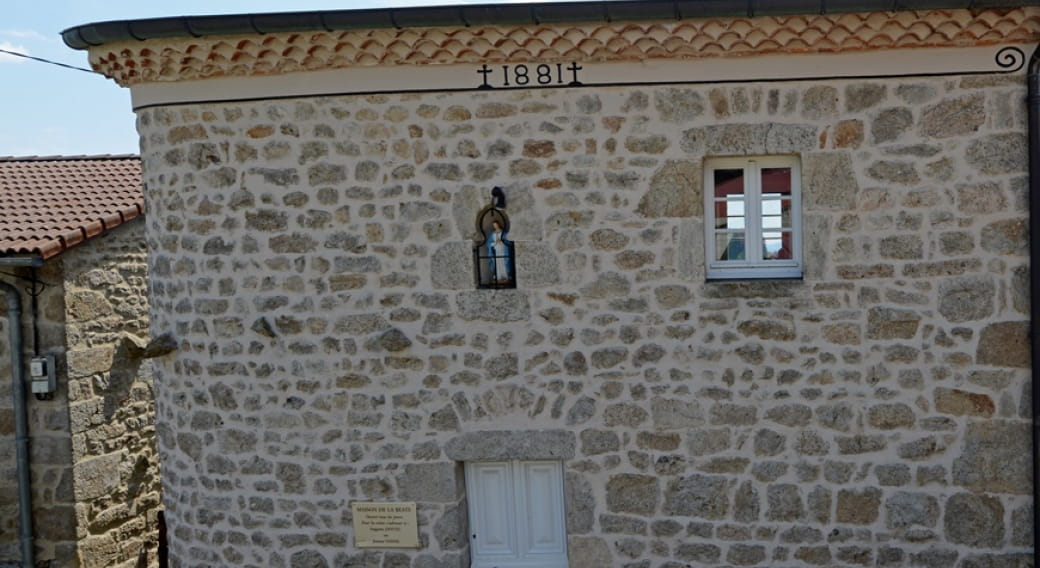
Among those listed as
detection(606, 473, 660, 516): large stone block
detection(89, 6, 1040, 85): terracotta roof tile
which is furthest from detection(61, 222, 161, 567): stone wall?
detection(606, 473, 660, 516): large stone block

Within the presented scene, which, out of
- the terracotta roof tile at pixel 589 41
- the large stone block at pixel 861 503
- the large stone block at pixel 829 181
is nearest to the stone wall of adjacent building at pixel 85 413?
the terracotta roof tile at pixel 589 41

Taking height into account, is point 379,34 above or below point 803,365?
above

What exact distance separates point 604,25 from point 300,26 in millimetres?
1772

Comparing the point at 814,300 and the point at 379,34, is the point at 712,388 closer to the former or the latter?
the point at 814,300

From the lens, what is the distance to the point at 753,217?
5.75 metres

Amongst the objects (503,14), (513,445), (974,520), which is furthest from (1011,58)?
(513,445)

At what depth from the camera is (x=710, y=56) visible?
18.1 feet

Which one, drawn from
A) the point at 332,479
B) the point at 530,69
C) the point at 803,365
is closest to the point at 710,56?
the point at 530,69

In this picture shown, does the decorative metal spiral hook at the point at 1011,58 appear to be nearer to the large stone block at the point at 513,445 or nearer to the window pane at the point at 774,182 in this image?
the window pane at the point at 774,182

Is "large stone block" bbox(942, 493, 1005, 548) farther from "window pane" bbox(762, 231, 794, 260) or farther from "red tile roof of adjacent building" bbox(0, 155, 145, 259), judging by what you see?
"red tile roof of adjacent building" bbox(0, 155, 145, 259)

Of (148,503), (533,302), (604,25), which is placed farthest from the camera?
(148,503)

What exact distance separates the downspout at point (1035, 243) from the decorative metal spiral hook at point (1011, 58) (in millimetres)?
62

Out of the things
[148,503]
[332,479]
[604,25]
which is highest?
[604,25]

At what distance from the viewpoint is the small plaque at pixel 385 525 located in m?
5.89
